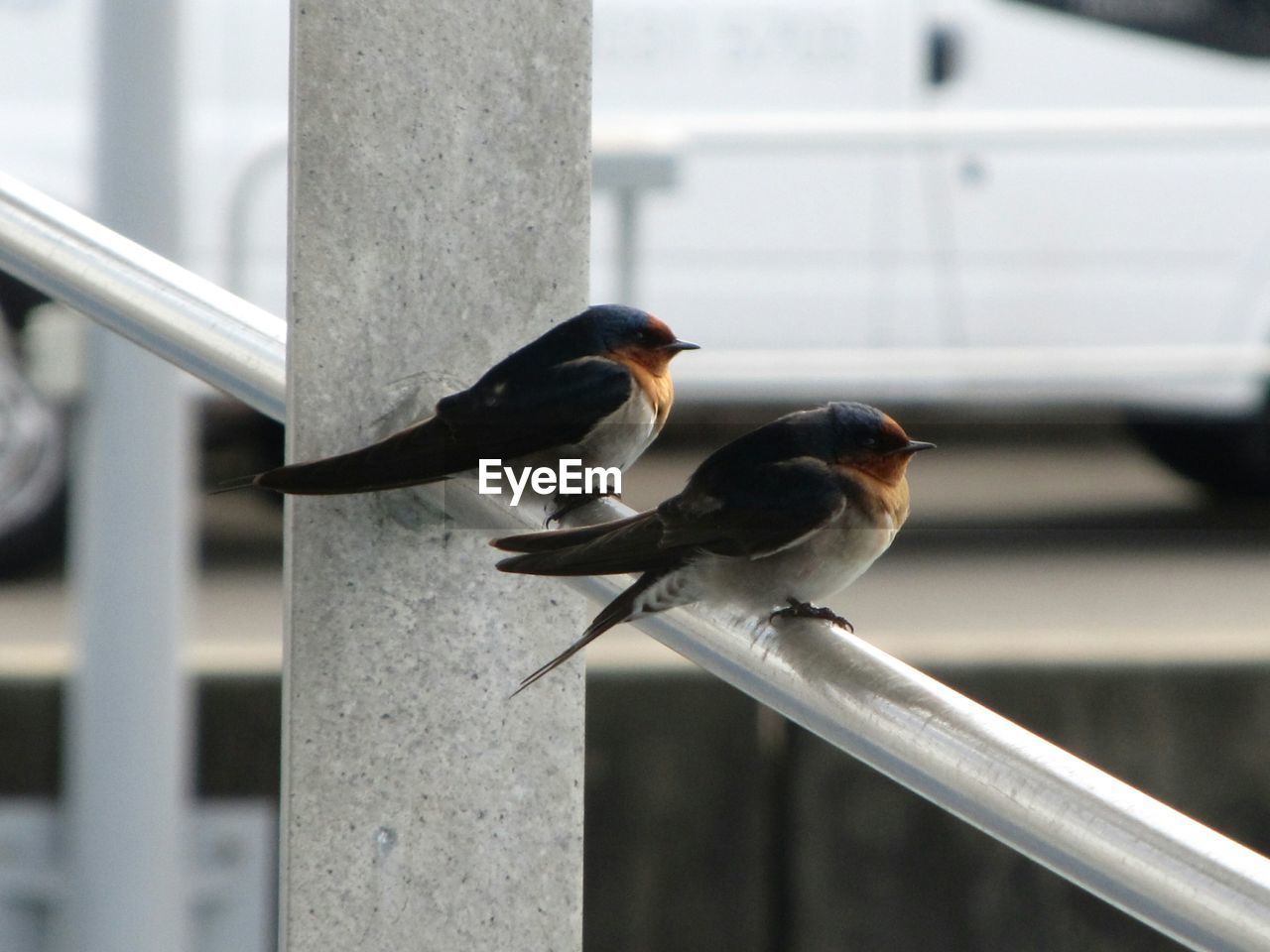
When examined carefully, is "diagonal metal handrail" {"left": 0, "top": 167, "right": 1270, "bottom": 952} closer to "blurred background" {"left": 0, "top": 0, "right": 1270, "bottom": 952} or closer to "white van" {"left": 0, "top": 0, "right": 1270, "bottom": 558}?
"blurred background" {"left": 0, "top": 0, "right": 1270, "bottom": 952}

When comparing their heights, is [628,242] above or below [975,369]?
above

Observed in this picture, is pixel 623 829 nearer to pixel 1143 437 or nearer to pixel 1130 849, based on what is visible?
pixel 1130 849

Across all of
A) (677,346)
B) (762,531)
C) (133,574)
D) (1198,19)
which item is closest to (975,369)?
(1198,19)

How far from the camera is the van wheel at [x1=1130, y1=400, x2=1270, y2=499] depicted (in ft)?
20.3

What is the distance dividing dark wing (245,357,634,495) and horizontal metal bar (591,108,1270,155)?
3.92 m

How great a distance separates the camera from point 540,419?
1.08m

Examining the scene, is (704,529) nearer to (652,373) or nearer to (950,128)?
(652,373)

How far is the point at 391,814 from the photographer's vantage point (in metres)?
1.10

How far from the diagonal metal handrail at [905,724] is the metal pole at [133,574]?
1.34 meters

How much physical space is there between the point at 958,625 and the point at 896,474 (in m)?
2.95

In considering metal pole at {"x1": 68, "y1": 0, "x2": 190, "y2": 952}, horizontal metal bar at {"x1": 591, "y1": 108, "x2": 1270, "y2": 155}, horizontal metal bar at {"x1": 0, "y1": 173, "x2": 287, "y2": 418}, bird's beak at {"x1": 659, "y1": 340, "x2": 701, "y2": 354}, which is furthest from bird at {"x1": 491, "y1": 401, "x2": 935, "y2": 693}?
horizontal metal bar at {"x1": 591, "y1": 108, "x2": 1270, "y2": 155}

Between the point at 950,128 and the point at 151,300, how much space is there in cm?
451

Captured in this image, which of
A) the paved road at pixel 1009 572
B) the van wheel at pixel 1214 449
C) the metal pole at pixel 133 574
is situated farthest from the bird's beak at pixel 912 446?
the van wheel at pixel 1214 449

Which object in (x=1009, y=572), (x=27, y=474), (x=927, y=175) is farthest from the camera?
(x=927, y=175)
